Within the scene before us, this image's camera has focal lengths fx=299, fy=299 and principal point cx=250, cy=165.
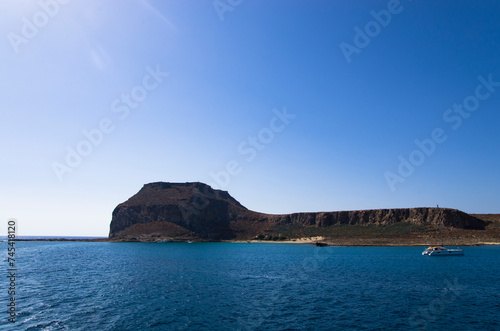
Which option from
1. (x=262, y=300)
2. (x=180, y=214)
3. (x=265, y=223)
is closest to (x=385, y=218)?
(x=265, y=223)

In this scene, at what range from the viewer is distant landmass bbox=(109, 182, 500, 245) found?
11525cm

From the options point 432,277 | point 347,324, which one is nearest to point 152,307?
point 347,324

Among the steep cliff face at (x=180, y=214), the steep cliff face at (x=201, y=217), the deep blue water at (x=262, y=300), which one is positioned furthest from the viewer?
Answer: the steep cliff face at (x=180, y=214)

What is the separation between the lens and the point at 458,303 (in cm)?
2664

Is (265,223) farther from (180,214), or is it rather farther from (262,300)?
(262,300)

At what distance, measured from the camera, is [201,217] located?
165m

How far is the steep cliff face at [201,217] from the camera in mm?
143700

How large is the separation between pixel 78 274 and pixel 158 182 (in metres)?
157

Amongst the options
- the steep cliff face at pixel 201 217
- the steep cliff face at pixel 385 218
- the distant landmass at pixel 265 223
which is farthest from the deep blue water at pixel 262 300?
the steep cliff face at pixel 201 217

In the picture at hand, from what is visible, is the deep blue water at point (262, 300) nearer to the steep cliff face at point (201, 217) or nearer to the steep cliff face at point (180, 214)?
the steep cliff face at point (201, 217)

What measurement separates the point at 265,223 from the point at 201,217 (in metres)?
36.7

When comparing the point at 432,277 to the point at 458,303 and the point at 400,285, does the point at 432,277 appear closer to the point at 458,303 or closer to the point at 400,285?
the point at 400,285

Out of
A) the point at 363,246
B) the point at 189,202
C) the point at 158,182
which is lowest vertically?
the point at 363,246

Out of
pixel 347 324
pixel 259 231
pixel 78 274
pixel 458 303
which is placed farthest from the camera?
pixel 259 231
